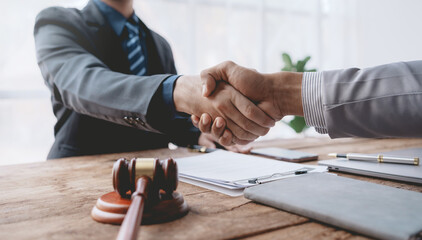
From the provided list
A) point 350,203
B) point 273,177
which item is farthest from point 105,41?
point 350,203

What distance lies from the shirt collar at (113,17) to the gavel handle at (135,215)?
1.36 metres

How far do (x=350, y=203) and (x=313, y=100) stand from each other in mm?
491

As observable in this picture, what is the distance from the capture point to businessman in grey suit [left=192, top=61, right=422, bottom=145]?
756 mm

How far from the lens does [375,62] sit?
12.1ft

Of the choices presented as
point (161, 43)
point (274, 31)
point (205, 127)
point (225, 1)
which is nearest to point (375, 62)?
point (274, 31)

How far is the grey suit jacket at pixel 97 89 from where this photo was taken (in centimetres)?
108

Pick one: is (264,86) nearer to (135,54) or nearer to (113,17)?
(135,54)

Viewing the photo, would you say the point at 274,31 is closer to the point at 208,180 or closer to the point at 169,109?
the point at 169,109

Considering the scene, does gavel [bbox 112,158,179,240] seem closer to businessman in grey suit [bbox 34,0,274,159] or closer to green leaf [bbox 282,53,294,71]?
businessman in grey suit [bbox 34,0,274,159]

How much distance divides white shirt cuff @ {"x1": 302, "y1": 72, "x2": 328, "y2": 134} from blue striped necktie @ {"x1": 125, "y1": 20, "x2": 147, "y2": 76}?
918 millimetres

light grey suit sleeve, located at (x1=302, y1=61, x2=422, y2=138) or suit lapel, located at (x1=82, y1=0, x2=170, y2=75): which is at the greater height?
suit lapel, located at (x1=82, y1=0, x2=170, y2=75)

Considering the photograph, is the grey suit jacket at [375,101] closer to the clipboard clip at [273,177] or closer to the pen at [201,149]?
the clipboard clip at [273,177]

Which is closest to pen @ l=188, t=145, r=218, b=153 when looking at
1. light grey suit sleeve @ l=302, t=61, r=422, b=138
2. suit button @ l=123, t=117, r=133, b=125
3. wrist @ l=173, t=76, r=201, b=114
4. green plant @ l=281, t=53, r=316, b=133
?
wrist @ l=173, t=76, r=201, b=114

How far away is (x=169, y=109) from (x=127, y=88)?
0.15 meters
